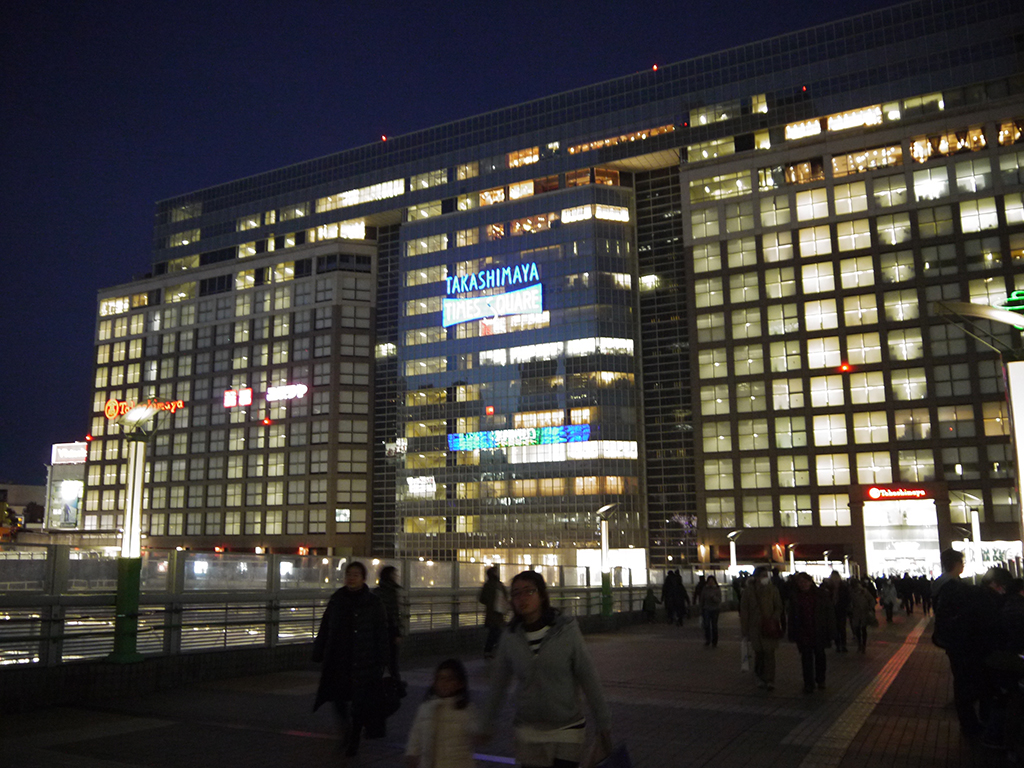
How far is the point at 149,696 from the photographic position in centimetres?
1338

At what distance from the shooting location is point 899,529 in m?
76.6

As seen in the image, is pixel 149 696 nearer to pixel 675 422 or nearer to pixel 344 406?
pixel 675 422

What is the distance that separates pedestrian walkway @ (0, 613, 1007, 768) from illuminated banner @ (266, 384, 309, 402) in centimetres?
8781

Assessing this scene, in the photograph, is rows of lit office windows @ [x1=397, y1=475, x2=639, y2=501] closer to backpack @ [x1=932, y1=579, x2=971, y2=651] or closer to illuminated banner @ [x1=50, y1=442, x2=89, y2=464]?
illuminated banner @ [x1=50, y1=442, x2=89, y2=464]

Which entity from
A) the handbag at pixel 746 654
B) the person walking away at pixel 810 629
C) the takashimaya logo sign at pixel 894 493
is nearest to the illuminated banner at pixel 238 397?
the takashimaya logo sign at pixel 894 493

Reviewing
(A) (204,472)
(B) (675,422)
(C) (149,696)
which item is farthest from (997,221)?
(A) (204,472)

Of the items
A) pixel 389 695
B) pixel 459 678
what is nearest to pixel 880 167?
pixel 389 695

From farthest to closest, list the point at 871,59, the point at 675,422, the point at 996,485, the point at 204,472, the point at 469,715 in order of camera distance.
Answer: the point at 204,472 < the point at 675,422 < the point at 871,59 < the point at 996,485 < the point at 469,715

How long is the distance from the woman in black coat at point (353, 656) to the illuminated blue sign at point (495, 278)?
272 feet

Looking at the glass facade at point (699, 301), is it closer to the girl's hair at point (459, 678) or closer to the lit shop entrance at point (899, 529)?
the lit shop entrance at point (899, 529)

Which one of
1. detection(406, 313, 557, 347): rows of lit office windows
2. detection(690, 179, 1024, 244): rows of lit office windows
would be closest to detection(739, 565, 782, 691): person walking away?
detection(690, 179, 1024, 244): rows of lit office windows

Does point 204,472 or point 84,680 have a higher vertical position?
point 204,472

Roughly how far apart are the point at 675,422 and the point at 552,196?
25792 millimetres

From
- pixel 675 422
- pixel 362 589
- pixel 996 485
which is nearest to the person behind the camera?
pixel 362 589
